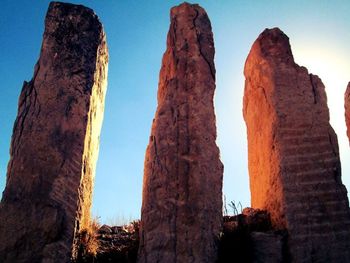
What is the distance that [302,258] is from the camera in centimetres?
688

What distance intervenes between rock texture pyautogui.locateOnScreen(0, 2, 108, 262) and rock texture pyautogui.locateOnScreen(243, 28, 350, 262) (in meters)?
2.94

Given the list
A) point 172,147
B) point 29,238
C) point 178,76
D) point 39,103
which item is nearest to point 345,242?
point 172,147

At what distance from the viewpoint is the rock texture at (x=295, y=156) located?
23.1ft

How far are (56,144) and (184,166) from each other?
1897mm

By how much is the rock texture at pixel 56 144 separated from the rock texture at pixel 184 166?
1032 mm

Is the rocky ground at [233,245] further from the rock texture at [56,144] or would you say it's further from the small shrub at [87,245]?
the rock texture at [56,144]

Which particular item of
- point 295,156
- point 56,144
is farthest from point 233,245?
point 56,144

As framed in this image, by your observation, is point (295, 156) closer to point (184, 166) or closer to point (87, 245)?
point (184, 166)

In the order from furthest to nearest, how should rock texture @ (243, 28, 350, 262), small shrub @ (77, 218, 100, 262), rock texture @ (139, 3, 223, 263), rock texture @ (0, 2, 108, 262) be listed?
rock texture @ (243, 28, 350, 262), small shrub @ (77, 218, 100, 262), rock texture @ (139, 3, 223, 263), rock texture @ (0, 2, 108, 262)

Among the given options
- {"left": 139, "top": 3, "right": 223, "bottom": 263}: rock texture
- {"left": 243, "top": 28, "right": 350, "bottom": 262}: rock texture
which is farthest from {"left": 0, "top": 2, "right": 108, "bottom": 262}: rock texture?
{"left": 243, "top": 28, "right": 350, "bottom": 262}: rock texture

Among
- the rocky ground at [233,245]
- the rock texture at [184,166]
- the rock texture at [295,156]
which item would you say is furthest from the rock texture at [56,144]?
the rock texture at [295,156]

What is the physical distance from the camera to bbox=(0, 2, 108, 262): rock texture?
6219 mm

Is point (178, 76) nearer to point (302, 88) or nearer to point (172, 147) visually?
point (172, 147)

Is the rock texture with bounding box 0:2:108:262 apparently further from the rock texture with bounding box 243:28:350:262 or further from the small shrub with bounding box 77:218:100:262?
the rock texture with bounding box 243:28:350:262
